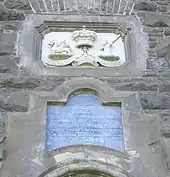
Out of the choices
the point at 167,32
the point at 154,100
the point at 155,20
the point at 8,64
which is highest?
the point at 155,20

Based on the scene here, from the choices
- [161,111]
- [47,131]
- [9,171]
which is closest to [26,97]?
[47,131]

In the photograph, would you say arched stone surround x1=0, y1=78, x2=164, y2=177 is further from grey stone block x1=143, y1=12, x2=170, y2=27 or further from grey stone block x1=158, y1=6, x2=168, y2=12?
grey stone block x1=158, y1=6, x2=168, y2=12

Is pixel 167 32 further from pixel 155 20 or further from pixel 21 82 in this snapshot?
Answer: pixel 21 82

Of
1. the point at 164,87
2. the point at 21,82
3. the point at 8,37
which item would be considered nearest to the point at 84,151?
the point at 21,82

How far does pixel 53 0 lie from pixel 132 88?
185 centimetres

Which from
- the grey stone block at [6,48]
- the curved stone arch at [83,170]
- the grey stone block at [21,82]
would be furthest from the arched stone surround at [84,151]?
the grey stone block at [6,48]

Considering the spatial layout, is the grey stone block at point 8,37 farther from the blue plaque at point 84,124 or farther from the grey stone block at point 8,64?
the blue plaque at point 84,124

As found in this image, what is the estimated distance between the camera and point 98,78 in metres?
6.02

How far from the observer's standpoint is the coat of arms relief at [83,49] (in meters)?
6.21

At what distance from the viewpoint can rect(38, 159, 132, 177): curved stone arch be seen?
505 centimetres

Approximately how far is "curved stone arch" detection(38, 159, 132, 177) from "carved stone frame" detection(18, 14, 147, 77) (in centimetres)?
133

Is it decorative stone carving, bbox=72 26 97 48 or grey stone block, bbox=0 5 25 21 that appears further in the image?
grey stone block, bbox=0 5 25 21

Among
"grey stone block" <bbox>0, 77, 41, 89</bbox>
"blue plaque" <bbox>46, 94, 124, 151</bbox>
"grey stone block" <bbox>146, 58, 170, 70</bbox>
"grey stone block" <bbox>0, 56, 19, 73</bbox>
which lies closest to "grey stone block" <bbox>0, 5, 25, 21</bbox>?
"grey stone block" <bbox>0, 56, 19, 73</bbox>

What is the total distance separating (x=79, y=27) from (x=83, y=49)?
0.43 m
